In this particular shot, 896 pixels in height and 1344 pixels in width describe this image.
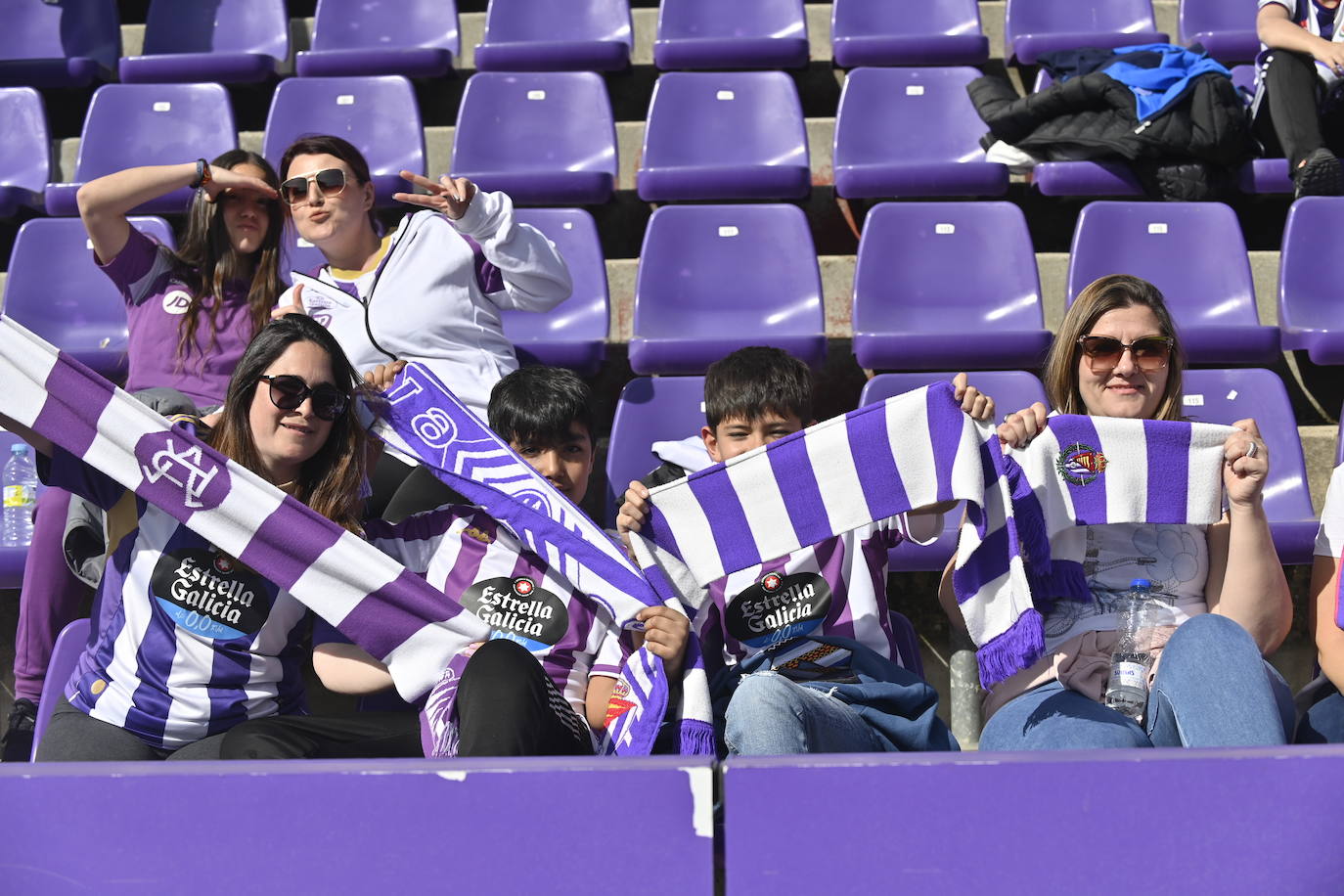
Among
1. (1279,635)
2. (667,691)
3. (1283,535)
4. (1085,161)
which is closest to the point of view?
(667,691)

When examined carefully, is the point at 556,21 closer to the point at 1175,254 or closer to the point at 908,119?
the point at 908,119

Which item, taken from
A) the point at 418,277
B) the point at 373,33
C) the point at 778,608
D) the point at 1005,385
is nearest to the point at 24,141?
the point at 373,33

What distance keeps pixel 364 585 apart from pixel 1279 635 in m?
1.46

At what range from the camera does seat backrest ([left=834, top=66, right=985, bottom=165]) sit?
4.46m

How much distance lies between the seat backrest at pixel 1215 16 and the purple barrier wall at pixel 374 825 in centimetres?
434

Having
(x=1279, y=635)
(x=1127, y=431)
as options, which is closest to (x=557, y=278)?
(x=1127, y=431)

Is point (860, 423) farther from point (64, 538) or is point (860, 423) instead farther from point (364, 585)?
point (64, 538)

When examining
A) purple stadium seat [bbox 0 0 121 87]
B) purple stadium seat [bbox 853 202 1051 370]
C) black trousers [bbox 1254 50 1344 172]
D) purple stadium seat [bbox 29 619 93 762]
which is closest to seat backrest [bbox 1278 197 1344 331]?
black trousers [bbox 1254 50 1344 172]

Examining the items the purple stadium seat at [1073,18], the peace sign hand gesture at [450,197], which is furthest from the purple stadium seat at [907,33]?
the peace sign hand gesture at [450,197]

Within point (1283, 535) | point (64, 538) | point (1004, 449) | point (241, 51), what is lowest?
point (1283, 535)

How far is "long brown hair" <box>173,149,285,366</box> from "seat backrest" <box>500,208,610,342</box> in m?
0.81

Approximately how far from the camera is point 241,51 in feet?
16.2

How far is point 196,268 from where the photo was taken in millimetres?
3150

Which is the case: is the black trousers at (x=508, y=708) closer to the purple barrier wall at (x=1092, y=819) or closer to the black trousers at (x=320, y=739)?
the black trousers at (x=320, y=739)
